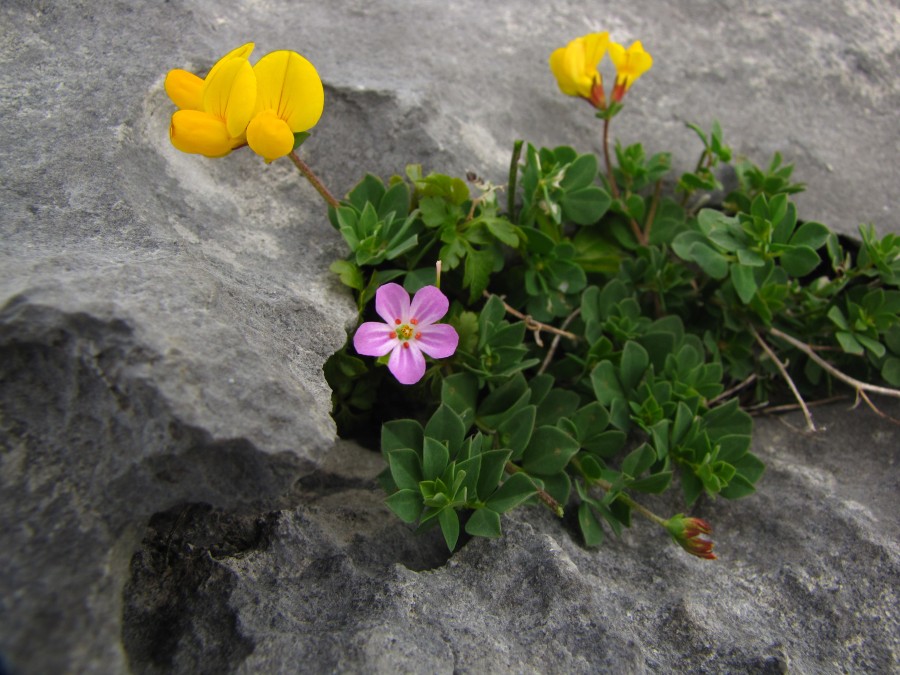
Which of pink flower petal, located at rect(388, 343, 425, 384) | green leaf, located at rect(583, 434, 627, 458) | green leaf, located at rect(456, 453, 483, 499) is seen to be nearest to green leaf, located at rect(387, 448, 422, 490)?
green leaf, located at rect(456, 453, 483, 499)

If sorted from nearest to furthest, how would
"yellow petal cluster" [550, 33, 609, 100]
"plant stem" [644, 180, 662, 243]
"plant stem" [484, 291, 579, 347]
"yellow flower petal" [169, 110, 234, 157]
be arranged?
"yellow flower petal" [169, 110, 234, 157] < "plant stem" [484, 291, 579, 347] < "yellow petal cluster" [550, 33, 609, 100] < "plant stem" [644, 180, 662, 243]

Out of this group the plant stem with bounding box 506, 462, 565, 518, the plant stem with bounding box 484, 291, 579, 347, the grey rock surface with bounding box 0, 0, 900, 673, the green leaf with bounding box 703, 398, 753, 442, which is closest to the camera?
the grey rock surface with bounding box 0, 0, 900, 673

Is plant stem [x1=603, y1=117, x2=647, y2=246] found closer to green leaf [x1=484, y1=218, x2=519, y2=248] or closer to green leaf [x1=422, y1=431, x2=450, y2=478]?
green leaf [x1=484, y1=218, x2=519, y2=248]

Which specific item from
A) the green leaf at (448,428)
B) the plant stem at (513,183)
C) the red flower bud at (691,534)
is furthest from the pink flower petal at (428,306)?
the red flower bud at (691,534)

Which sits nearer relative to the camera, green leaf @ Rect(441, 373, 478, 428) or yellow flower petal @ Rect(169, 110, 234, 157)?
yellow flower petal @ Rect(169, 110, 234, 157)

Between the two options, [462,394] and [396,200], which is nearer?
[462,394]

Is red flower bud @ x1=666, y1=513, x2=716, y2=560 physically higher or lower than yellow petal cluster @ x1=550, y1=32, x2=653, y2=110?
lower

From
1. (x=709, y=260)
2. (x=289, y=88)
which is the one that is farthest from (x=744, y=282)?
(x=289, y=88)

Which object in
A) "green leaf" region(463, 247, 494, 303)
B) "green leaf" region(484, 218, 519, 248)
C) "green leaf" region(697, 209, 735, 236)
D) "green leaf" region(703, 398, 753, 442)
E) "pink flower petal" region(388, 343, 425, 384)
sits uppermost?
"green leaf" region(697, 209, 735, 236)

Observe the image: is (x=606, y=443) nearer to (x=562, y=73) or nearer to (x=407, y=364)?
(x=407, y=364)
